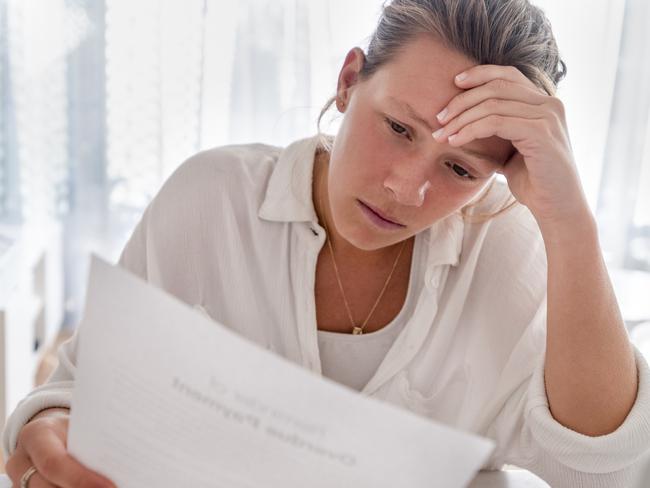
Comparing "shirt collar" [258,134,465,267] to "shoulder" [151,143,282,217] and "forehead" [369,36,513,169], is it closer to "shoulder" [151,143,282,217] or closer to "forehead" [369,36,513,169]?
"shoulder" [151,143,282,217]

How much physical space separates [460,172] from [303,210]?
0.27 meters

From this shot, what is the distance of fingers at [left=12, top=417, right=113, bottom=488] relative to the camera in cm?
67

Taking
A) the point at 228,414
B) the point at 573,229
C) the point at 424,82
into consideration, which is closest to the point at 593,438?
the point at 573,229

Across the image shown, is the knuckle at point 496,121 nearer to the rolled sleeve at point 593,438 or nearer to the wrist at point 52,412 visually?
the rolled sleeve at point 593,438

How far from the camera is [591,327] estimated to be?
3.35 ft

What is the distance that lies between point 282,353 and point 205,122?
6.69ft

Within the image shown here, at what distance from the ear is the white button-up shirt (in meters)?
0.15

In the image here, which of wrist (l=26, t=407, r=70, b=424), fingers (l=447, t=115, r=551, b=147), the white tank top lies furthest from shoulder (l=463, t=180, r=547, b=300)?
wrist (l=26, t=407, r=70, b=424)

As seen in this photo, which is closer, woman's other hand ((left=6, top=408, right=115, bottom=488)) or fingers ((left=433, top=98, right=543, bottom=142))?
woman's other hand ((left=6, top=408, right=115, bottom=488))

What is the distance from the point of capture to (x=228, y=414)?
56 centimetres

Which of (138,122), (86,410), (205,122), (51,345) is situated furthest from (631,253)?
(86,410)

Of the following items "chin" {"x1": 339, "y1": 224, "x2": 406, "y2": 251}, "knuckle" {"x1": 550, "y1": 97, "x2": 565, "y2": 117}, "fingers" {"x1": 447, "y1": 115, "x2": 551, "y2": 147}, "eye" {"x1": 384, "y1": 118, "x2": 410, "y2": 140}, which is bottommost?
"chin" {"x1": 339, "y1": 224, "x2": 406, "y2": 251}

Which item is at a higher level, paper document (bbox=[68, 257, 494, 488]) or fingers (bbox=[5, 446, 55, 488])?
paper document (bbox=[68, 257, 494, 488])

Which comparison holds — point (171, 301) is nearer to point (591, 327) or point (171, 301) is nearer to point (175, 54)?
point (591, 327)
